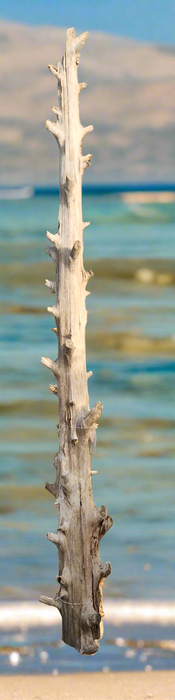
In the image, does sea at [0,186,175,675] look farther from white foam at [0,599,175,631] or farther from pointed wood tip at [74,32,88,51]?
pointed wood tip at [74,32,88,51]

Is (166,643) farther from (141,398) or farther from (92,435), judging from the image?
(141,398)

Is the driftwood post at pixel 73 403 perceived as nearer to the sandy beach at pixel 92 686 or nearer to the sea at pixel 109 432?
the sandy beach at pixel 92 686

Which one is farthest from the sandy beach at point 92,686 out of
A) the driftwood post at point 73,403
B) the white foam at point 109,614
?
the driftwood post at point 73,403

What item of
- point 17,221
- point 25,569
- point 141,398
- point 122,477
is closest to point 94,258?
point 17,221

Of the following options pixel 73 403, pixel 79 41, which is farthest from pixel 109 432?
pixel 79 41

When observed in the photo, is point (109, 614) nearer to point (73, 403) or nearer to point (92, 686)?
point (92, 686)

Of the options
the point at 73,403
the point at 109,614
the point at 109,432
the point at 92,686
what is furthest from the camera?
the point at 109,432

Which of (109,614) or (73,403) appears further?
(109,614)
